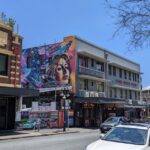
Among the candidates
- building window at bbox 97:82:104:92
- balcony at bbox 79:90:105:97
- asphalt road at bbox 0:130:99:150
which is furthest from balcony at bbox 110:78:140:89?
asphalt road at bbox 0:130:99:150

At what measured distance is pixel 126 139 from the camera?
10.6 metres

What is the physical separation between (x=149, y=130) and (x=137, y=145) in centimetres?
118

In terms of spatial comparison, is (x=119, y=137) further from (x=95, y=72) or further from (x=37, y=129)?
(x=95, y=72)

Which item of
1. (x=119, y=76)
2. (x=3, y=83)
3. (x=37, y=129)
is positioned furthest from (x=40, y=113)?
(x=119, y=76)

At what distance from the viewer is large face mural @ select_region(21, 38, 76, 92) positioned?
1877 inches

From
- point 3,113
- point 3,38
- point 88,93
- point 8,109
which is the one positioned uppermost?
point 3,38

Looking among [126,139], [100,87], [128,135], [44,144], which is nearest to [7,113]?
[44,144]

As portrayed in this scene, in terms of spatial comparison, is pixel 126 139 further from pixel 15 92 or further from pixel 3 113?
pixel 3 113

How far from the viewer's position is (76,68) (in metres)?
47.5

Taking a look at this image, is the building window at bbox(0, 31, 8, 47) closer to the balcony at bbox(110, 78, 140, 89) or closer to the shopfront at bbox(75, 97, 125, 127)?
the shopfront at bbox(75, 97, 125, 127)

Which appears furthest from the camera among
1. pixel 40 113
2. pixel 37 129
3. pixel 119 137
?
pixel 40 113

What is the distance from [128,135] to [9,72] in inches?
903

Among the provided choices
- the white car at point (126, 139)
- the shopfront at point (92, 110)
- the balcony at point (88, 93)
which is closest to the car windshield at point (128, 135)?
the white car at point (126, 139)

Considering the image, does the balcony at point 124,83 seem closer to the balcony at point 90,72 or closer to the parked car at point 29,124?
the balcony at point 90,72
